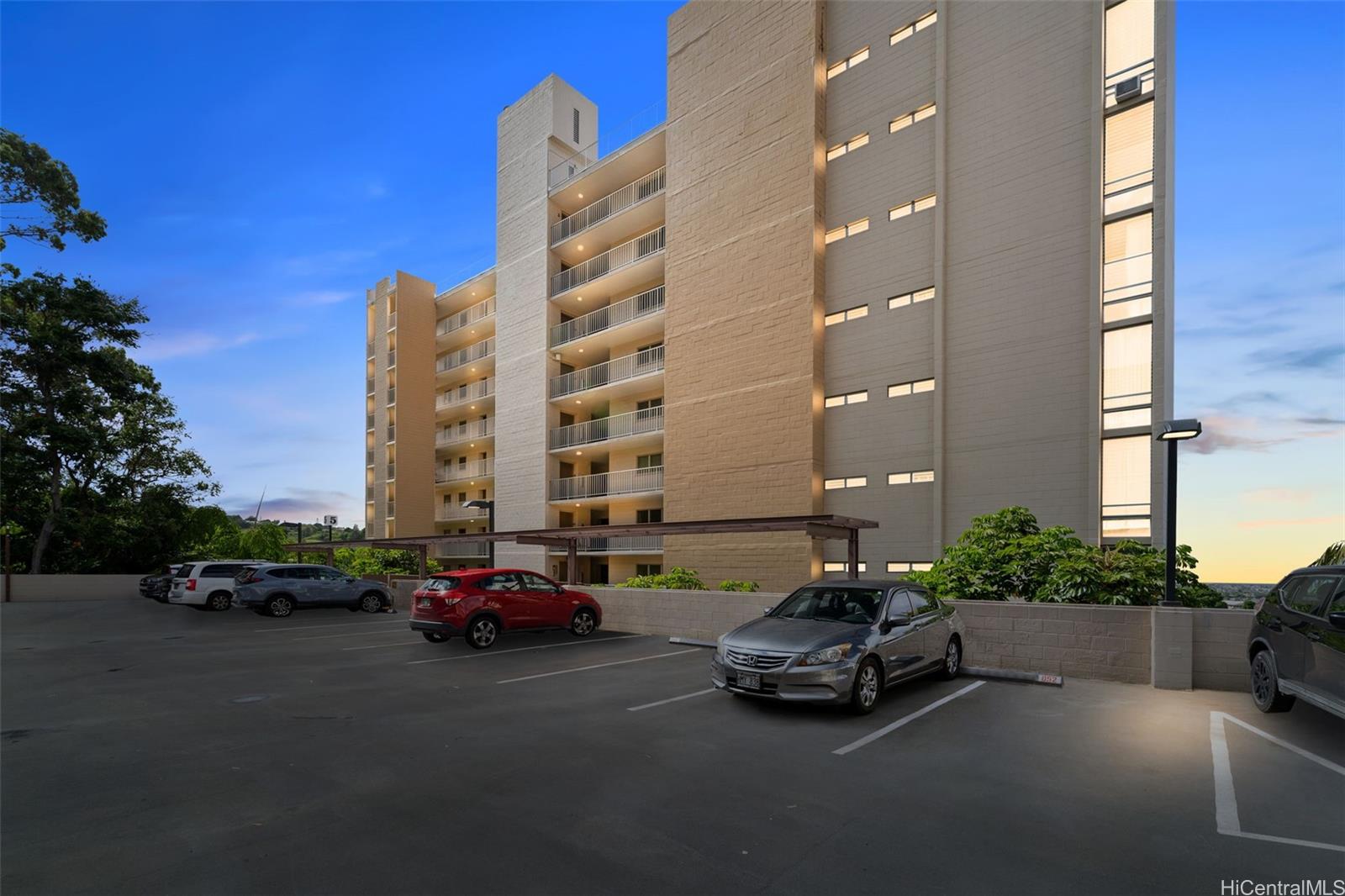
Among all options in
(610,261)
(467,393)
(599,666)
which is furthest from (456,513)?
(599,666)

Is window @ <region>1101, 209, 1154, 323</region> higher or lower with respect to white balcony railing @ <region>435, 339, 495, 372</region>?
Answer: lower

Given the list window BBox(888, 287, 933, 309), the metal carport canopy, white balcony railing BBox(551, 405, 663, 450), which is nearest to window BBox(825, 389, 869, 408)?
window BBox(888, 287, 933, 309)

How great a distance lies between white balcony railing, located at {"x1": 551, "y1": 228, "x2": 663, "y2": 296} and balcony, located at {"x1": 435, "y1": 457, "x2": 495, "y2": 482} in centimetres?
1112

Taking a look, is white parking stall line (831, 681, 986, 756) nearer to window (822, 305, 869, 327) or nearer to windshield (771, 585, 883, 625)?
windshield (771, 585, 883, 625)

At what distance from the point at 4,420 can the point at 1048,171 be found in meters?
41.1

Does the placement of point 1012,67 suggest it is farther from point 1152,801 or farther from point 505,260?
point 505,260

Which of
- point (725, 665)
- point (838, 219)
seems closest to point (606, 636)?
point (725, 665)

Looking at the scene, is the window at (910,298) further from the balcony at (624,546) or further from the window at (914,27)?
the balcony at (624,546)

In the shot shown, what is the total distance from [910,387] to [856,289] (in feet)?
12.3

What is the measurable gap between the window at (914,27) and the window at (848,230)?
5.53 m

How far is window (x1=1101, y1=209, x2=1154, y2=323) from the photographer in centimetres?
1605

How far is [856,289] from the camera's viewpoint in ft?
68.6

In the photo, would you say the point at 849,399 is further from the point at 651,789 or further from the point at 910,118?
the point at 651,789

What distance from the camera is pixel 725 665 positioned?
8094mm
